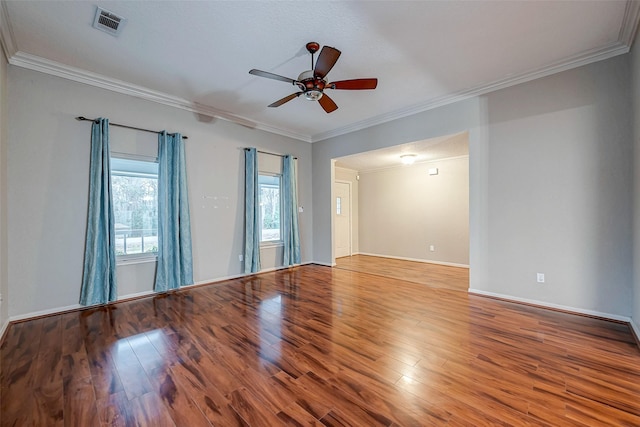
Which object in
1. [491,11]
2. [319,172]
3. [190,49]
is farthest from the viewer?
[319,172]

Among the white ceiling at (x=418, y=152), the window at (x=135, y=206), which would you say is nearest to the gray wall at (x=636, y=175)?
the white ceiling at (x=418, y=152)

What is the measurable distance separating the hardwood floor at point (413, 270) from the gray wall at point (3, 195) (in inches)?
191

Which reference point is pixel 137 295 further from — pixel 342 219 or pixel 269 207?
pixel 342 219

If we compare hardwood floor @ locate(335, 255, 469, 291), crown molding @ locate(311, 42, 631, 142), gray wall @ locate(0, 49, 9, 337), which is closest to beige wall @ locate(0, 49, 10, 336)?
gray wall @ locate(0, 49, 9, 337)

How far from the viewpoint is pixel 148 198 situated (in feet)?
13.2

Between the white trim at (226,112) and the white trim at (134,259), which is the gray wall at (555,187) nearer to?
the white trim at (226,112)

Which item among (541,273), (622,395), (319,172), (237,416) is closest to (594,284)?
(541,273)

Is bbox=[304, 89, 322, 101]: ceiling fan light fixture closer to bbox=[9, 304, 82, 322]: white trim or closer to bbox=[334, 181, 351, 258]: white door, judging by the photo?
bbox=[9, 304, 82, 322]: white trim

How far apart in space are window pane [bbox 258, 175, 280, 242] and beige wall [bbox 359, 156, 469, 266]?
3.06 m

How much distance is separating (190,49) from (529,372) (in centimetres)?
434

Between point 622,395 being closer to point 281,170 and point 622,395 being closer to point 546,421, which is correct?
point 546,421

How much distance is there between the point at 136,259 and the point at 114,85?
243cm

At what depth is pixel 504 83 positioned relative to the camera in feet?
11.6

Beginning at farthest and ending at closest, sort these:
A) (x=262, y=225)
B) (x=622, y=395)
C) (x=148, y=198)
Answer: (x=262, y=225)
(x=148, y=198)
(x=622, y=395)
